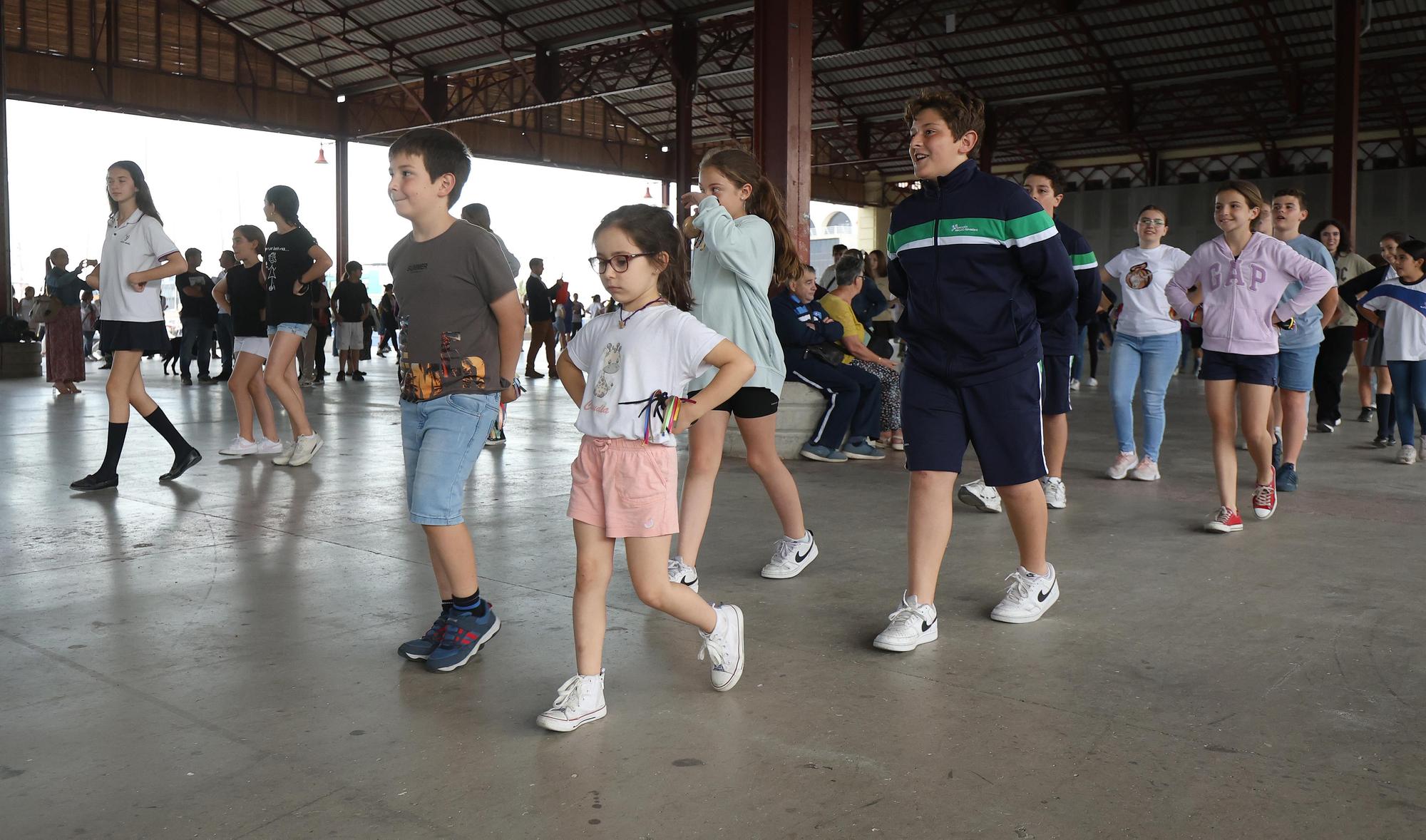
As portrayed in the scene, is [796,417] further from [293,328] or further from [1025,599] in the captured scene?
[1025,599]

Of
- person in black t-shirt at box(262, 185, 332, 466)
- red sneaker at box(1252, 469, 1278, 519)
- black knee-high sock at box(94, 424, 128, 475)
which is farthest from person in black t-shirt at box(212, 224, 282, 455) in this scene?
red sneaker at box(1252, 469, 1278, 519)

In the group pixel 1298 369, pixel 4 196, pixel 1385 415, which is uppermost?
pixel 4 196

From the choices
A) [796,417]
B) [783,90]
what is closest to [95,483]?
[796,417]

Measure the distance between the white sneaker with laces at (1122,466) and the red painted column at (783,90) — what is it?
251 cm

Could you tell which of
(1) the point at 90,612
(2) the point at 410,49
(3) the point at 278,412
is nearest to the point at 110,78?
(2) the point at 410,49

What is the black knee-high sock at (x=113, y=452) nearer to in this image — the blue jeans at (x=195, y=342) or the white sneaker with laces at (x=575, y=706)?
the white sneaker with laces at (x=575, y=706)

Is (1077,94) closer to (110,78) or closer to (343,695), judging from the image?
(110,78)

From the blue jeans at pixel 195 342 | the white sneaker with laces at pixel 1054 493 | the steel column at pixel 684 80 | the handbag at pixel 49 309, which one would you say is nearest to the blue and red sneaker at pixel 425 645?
the white sneaker with laces at pixel 1054 493

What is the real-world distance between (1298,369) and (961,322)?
3.70 meters

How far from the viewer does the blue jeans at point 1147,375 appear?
6.09m

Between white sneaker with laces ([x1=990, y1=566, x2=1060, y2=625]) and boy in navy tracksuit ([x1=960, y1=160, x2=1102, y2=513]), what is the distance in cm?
157

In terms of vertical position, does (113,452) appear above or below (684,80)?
below

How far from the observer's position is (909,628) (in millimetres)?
3121

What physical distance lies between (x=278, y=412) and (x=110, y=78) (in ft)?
55.8
